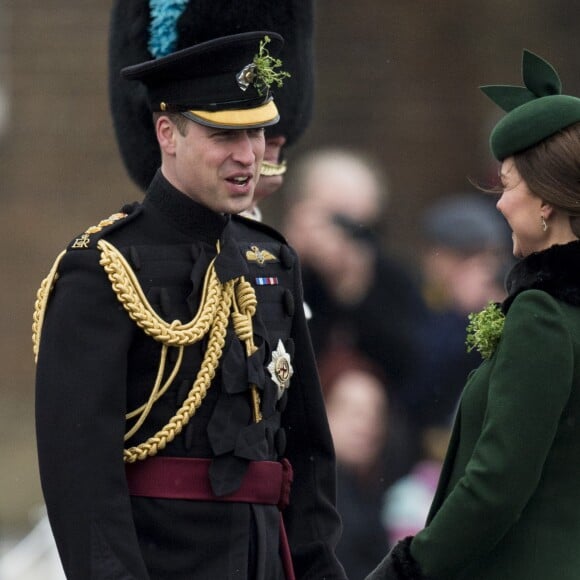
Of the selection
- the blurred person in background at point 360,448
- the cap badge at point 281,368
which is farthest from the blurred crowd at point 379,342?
the cap badge at point 281,368

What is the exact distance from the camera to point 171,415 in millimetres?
4055

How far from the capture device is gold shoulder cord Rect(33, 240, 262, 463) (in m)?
4.02

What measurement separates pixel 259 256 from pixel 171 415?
1.80 ft

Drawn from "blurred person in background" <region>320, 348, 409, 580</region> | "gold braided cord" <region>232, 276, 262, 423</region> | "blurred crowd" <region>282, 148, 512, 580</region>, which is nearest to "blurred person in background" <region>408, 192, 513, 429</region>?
"blurred crowd" <region>282, 148, 512, 580</region>

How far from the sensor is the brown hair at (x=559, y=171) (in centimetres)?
399

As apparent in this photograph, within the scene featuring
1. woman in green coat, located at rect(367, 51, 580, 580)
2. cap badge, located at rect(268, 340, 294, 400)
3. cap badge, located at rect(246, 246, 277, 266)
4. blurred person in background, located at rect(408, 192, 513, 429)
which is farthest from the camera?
blurred person in background, located at rect(408, 192, 513, 429)

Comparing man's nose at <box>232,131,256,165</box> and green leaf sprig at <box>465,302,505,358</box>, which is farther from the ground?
man's nose at <box>232,131,256,165</box>

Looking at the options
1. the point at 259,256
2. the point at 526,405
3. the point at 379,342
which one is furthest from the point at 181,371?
the point at 379,342

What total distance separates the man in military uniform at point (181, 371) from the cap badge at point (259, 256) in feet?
0.04

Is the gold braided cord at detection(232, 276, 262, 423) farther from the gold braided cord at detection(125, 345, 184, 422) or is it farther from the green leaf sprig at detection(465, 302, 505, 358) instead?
the green leaf sprig at detection(465, 302, 505, 358)

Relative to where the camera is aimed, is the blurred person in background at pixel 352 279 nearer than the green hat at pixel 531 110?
No

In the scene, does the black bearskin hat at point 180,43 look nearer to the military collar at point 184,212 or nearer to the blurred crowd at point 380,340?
the military collar at point 184,212

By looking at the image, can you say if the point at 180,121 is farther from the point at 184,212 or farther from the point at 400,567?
the point at 400,567

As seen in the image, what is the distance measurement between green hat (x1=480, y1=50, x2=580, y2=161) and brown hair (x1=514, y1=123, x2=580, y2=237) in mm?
22
